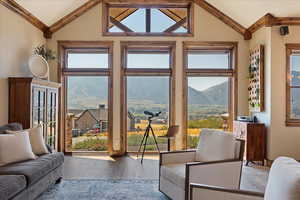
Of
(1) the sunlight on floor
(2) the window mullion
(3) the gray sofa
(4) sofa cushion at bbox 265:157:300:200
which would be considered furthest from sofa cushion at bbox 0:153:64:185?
(2) the window mullion

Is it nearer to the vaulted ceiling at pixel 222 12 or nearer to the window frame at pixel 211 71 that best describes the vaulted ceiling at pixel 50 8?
the vaulted ceiling at pixel 222 12

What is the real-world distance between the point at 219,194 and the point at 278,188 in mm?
691

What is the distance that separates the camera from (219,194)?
7.00ft

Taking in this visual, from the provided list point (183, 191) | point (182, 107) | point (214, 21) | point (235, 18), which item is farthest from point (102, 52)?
point (183, 191)

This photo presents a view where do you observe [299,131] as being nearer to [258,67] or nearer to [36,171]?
[258,67]

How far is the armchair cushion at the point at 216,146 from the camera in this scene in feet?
10.8

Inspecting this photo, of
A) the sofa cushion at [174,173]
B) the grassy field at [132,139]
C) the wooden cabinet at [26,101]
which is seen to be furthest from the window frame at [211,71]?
the wooden cabinet at [26,101]

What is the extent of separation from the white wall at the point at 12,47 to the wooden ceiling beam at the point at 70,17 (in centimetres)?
53

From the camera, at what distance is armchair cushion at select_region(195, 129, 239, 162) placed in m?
3.30

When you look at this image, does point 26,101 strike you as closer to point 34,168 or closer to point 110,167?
point 34,168

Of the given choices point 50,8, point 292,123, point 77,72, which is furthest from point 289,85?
point 50,8

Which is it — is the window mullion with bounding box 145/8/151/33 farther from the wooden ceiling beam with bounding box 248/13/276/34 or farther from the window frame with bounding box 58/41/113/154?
the wooden ceiling beam with bounding box 248/13/276/34

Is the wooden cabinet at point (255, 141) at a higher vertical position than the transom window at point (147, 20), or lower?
lower

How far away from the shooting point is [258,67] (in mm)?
5812
